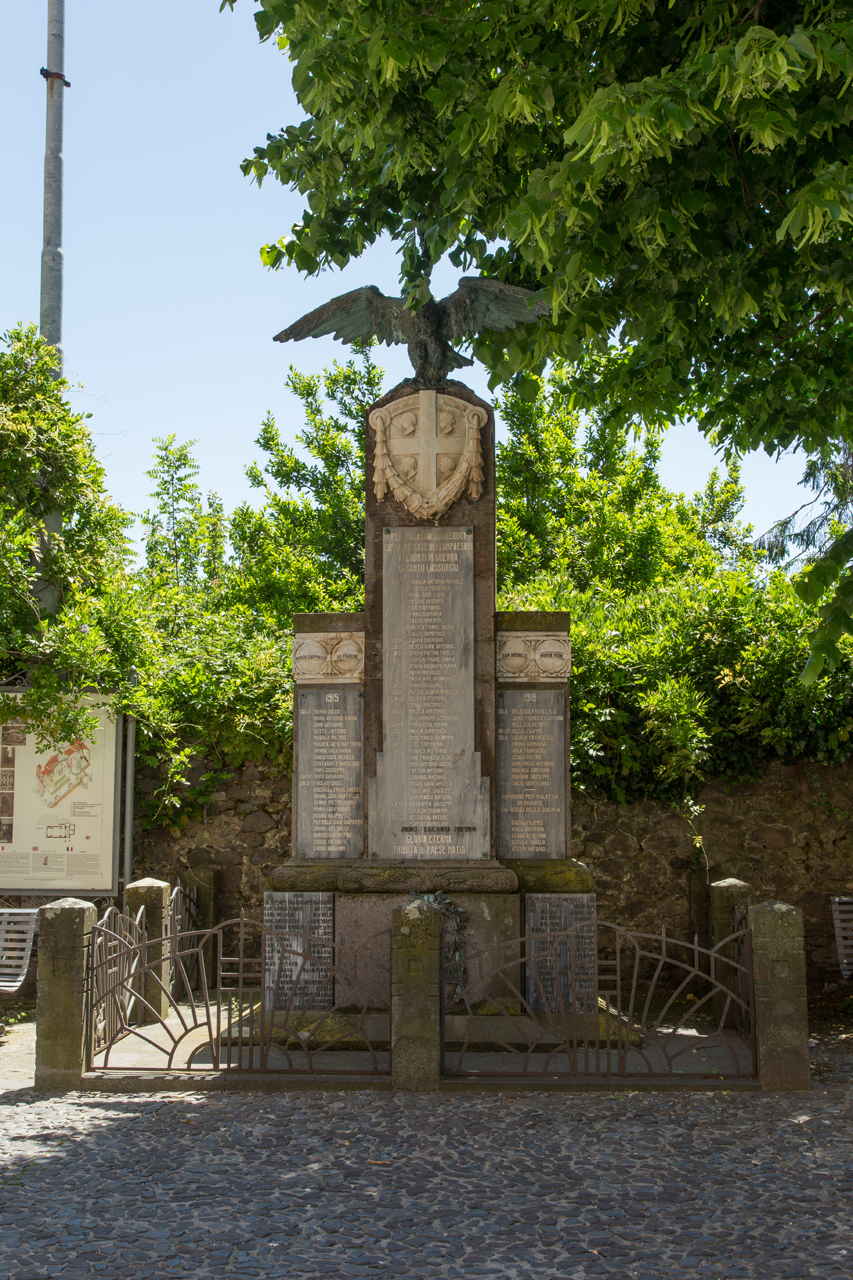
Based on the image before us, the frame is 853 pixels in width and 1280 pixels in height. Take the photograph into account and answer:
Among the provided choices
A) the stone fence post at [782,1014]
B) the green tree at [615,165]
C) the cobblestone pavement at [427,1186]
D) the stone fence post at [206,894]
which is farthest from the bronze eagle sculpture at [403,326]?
the cobblestone pavement at [427,1186]

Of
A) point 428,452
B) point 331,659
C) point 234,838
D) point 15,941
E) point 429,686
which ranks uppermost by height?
point 428,452

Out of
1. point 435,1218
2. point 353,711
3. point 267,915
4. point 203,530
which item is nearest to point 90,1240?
point 435,1218

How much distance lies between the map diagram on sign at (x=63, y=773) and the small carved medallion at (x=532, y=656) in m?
4.13

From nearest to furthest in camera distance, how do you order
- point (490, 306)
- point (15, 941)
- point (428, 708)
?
point (428, 708) < point (490, 306) < point (15, 941)

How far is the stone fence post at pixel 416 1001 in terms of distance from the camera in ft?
19.0

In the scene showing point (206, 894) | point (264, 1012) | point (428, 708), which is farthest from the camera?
point (206, 894)

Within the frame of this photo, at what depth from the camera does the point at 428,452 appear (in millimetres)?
7926

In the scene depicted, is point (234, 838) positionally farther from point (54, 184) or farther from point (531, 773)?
point (54, 184)

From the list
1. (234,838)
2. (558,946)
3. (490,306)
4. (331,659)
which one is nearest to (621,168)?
(490,306)

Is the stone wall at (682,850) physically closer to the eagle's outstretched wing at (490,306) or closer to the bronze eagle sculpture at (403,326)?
the bronze eagle sculpture at (403,326)

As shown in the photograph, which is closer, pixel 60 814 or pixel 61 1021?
pixel 61 1021

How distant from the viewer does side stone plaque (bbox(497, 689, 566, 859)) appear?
7.66 meters

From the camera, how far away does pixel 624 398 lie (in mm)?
8461

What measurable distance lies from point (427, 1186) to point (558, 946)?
2973 millimetres
